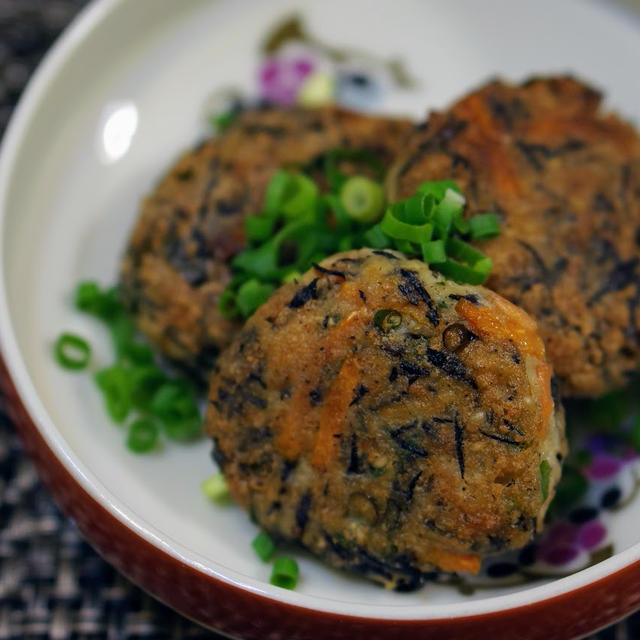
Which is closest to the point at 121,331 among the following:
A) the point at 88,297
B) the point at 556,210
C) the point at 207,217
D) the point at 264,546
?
the point at 88,297

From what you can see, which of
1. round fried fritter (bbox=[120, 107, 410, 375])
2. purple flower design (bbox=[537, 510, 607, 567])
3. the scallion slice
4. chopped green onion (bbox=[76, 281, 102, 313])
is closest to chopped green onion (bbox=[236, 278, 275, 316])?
round fried fritter (bbox=[120, 107, 410, 375])

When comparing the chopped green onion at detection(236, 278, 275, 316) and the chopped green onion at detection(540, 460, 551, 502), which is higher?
the chopped green onion at detection(540, 460, 551, 502)

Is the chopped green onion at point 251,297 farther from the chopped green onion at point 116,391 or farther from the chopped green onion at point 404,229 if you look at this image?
the chopped green onion at point 116,391

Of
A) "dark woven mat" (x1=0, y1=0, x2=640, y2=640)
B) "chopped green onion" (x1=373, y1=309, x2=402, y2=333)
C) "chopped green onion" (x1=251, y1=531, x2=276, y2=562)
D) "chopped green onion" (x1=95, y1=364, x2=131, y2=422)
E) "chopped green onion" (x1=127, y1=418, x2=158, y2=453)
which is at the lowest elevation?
"dark woven mat" (x1=0, y1=0, x2=640, y2=640)

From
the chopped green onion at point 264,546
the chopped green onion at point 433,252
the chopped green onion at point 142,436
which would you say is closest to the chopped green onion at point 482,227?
the chopped green onion at point 433,252

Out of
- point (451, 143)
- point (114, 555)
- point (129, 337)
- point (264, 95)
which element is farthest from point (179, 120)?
point (114, 555)

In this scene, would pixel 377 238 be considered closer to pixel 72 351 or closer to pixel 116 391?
pixel 116 391

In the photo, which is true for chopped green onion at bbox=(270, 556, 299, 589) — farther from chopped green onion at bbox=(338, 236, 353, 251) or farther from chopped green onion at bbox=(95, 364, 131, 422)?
chopped green onion at bbox=(338, 236, 353, 251)
